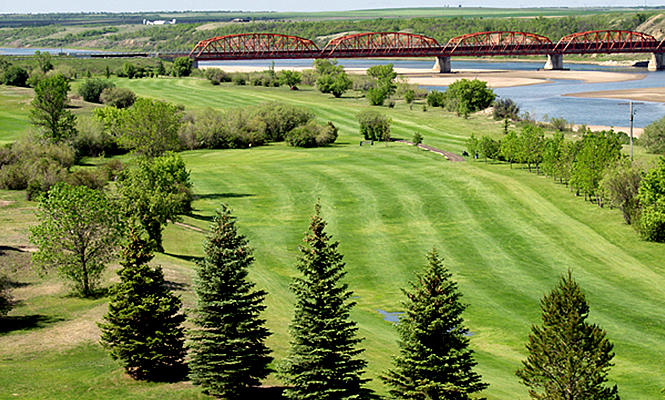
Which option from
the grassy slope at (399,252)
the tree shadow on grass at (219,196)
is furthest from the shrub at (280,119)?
the tree shadow on grass at (219,196)

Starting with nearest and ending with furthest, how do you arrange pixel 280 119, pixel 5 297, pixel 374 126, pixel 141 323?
pixel 141 323
pixel 5 297
pixel 374 126
pixel 280 119

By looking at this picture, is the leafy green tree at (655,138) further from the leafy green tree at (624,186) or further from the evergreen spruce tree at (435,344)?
the evergreen spruce tree at (435,344)

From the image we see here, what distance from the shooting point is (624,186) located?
64.6 meters

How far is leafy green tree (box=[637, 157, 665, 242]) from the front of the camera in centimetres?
5734

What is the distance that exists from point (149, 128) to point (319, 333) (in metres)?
53.9

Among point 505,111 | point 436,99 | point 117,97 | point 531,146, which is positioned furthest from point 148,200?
point 436,99

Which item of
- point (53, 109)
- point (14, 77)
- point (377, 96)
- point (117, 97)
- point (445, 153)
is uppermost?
point (14, 77)

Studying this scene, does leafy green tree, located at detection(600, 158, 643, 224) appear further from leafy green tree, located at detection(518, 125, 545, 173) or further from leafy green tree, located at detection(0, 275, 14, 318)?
leafy green tree, located at detection(0, 275, 14, 318)

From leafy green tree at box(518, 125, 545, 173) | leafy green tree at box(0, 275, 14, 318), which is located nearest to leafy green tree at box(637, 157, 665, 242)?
leafy green tree at box(518, 125, 545, 173)

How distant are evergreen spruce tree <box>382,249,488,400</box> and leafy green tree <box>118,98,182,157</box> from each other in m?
55.7

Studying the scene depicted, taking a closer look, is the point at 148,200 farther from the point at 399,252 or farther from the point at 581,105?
the point at 581,105

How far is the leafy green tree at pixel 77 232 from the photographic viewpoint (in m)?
37.8

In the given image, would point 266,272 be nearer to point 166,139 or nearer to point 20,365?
point 20,365

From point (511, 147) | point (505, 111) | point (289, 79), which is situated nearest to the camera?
point (511, 147)
